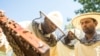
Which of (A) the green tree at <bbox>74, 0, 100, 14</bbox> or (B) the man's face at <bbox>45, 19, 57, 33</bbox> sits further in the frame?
(A) the green tree at <bbox>74, 0, 100, 14</bbox>

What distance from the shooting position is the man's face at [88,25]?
4359mm

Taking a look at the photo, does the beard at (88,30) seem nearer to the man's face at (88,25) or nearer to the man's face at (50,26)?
the man's face at (88,25)

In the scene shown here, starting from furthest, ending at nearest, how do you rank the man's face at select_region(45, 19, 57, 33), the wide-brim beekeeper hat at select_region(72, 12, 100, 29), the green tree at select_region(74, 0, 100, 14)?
1. the green tree at select_region(74, 0, 100, 14)
2. the wide-brim beekeeper hat at select_region(72, 12, 100, 29)
3. the man's face at select_region(45, 19, 57, 33)

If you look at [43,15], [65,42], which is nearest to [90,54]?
[43,15]

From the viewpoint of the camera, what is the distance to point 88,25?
14.3 feet

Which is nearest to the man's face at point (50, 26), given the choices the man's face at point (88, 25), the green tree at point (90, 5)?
the man's face at point (88, 25)

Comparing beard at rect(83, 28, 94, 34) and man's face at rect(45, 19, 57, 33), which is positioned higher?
man's face at rect(45, 19, 57, 33)

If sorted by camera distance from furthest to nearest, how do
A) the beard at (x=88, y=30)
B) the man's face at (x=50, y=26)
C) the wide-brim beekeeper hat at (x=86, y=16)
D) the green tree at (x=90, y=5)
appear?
the green tree at (x=90, y=5) → the wide-brim beekeeper hat at (x=86, y=16) → the beard at (x=88, y=30) → the man's face at (x=50, y=26)

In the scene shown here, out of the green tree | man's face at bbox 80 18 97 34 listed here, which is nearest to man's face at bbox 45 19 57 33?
man's face at bbox 80 18 97 34

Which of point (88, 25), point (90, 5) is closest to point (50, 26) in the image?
point (88, 25)

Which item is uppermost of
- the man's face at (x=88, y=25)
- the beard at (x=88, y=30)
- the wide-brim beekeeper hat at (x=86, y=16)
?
the wide-brim beekeeper hat at (x=86, y=16)

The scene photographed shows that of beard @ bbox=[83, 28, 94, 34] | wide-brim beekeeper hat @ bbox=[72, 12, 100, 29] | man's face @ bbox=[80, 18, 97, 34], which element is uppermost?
wide-brim beekeeper hat @ bbox=[72, 12, 100, 29]

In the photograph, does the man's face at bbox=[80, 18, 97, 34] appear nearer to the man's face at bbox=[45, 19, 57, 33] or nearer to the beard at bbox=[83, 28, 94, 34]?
the beard at bbox=[83, 28, 94, 34]

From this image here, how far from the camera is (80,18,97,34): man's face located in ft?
14.3
